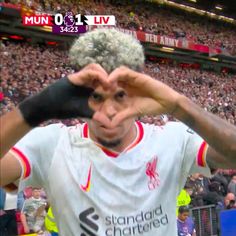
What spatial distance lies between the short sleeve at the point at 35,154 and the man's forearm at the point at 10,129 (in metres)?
0.13

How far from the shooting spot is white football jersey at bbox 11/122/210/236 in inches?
63.7

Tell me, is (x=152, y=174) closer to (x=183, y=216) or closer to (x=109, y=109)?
(x=109, y=109)

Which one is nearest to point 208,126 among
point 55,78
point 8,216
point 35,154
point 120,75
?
point 120,75

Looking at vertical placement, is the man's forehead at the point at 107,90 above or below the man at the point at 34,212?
above

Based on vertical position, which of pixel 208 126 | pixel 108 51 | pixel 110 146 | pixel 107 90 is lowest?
pixel 110 146

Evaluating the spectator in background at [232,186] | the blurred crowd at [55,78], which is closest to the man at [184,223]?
the blurred crowd at [55,78]

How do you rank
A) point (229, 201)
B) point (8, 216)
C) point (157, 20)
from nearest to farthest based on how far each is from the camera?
point (8, 216)
point (229, 201)
point (157, 20)

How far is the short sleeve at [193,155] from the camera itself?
169 centimetres

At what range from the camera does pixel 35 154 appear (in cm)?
164

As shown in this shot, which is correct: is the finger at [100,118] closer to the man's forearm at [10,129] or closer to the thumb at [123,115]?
the thumb at [123,115]

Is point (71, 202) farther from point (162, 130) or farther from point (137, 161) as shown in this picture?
point (162, 130)

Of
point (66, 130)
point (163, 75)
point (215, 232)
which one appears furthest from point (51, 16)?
point (66, 130)

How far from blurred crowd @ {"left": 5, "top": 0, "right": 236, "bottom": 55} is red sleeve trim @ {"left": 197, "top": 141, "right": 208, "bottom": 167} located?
19.6 metres

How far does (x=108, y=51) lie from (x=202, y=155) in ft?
1.60
